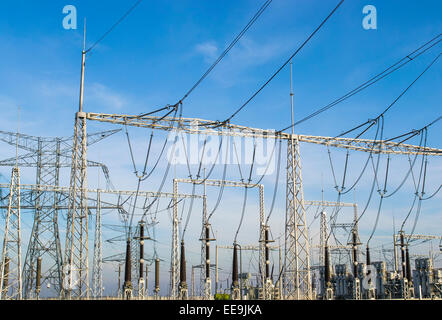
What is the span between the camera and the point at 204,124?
26516mm

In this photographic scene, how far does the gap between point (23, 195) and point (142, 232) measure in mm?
19332

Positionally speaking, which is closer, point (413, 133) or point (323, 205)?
point (413, 133)

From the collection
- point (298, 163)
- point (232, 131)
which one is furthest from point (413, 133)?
point (232, 131)

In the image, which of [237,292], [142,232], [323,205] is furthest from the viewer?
[323,205]

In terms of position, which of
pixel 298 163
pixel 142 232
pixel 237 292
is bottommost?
pixel 237 292

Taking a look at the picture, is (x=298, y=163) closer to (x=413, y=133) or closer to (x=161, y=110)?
(x=413, y=133)

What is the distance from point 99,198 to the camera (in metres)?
44.8

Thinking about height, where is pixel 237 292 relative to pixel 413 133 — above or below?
below
